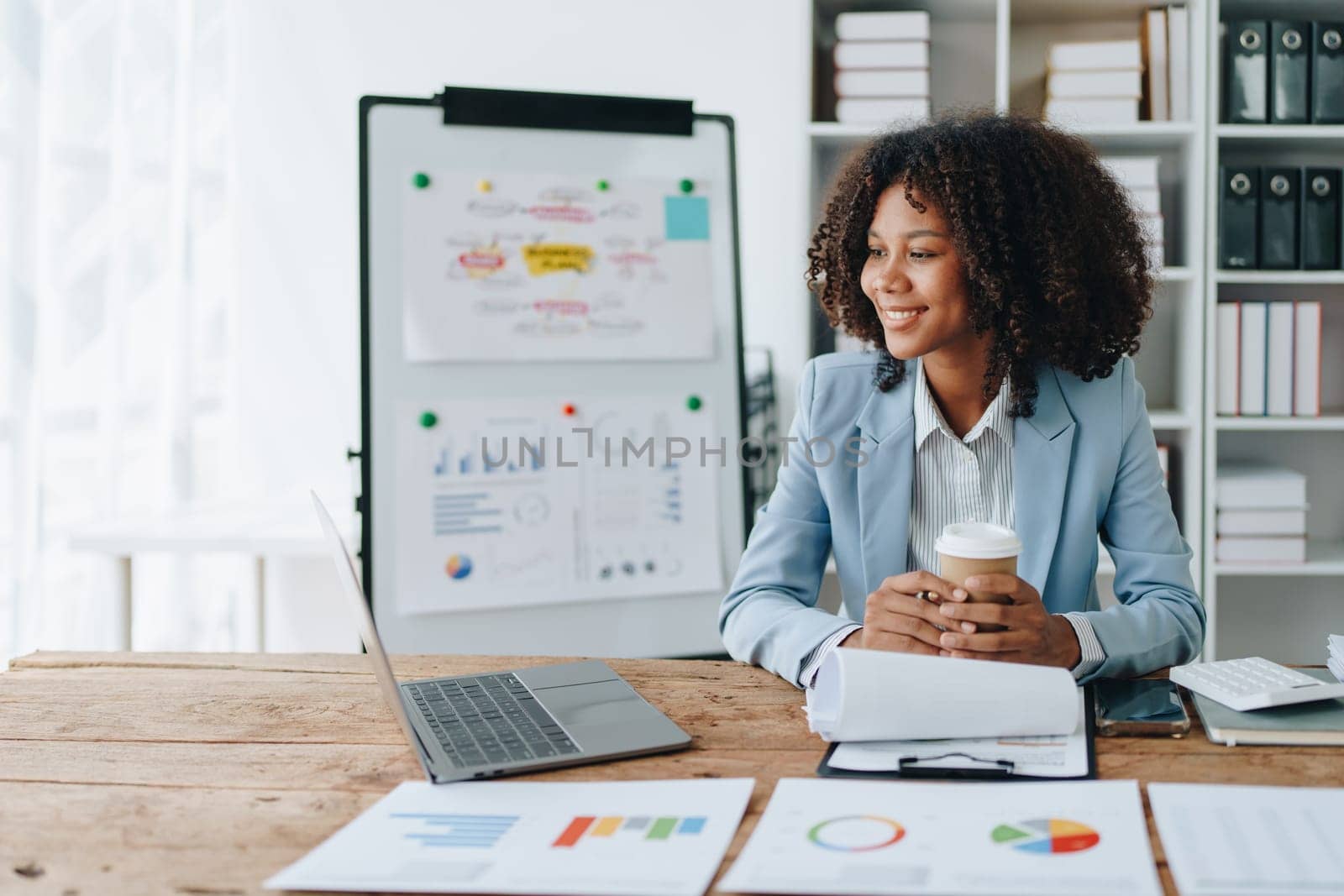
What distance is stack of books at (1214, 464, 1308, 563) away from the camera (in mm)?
2381

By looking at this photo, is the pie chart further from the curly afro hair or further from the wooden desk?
the curly afro hair

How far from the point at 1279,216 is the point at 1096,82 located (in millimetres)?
491

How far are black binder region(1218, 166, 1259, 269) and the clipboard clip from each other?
1.91 metres

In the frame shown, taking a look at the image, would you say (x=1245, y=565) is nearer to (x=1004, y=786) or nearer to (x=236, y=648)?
(x=1004, y=786)

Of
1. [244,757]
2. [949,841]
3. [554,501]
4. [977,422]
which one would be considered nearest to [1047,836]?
[949,841]

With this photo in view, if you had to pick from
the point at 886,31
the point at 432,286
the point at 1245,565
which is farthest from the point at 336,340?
the point at 1245,565

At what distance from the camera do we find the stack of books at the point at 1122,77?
2.36 meters

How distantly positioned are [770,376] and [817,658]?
1.69 m

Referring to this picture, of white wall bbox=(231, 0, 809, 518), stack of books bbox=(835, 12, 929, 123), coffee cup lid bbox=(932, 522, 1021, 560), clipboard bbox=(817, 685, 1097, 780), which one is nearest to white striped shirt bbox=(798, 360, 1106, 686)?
coffee cup lid bbox=(932, 522, 1021, 560)

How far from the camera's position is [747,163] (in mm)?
2826

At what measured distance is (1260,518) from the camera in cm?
239

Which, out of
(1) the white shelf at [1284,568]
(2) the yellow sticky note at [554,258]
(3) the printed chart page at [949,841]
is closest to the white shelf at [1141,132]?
(1) the white shelf at [1284,568]

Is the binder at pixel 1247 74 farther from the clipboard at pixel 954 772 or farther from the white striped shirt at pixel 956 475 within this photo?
the clipboard at pixel 954 772

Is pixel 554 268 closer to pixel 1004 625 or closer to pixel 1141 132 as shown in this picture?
pixel 1004 625
